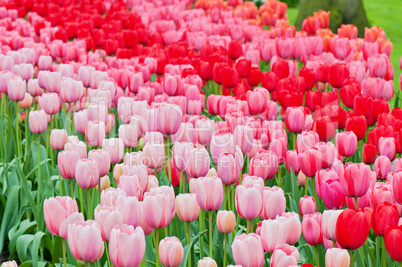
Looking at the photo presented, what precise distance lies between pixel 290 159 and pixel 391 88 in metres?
1.41

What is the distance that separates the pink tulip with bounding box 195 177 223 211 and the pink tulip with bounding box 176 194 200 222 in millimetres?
22

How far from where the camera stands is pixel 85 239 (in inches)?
67.5

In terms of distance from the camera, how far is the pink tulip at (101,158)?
237 centimetres

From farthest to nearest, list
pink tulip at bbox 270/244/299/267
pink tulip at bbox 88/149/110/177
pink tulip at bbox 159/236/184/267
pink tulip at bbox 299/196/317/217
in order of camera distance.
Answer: pink tulip at bbox 88/149/110/177 < pink tulip at bbox 299/196/317/217 < pink tulip at bbox 159/236/184/267 < pink tulip at bbox 270/244/299/267

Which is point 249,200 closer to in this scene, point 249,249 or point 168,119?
point 249,249

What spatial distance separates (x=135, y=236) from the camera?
1.65m

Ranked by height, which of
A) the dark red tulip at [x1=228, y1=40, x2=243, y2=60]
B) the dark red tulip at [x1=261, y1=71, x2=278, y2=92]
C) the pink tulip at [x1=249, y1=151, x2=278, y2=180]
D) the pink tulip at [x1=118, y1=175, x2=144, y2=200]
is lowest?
the pink tulip at [x1=249, y1=151, x2=278, y2=180]

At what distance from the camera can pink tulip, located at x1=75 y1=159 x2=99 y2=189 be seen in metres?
2.25

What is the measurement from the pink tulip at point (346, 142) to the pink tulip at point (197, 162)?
2.71ft

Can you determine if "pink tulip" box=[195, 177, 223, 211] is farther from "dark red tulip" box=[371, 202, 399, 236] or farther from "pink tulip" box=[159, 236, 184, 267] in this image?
"dark red tulip" box=[371, 202, 399, 236]

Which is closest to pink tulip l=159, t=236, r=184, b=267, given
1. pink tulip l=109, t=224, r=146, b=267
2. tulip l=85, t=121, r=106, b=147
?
pink tulip l=109, t=224, r=146, b=267

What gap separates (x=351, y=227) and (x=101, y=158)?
3.66 ft

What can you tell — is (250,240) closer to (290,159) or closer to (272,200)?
(272,200)

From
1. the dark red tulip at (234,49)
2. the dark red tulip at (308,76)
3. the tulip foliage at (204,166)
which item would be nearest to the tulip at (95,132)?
the tulip foliage at (204,166)
